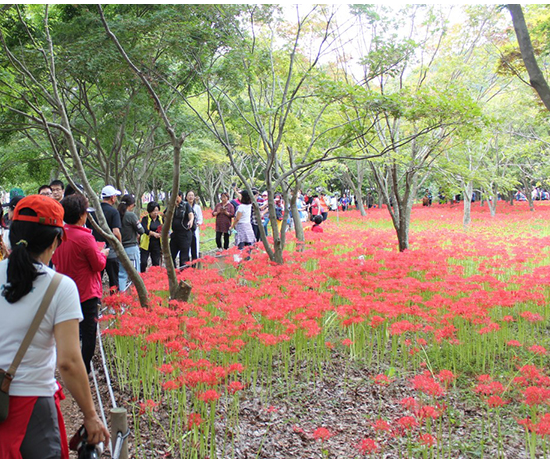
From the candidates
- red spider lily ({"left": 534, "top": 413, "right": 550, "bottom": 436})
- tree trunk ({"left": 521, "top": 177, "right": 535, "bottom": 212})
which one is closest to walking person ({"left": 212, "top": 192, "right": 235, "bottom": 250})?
red spider lily ({"left": 534, "top": 413, "right": 550, "bottom": 436})

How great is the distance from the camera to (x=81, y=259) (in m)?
4.46

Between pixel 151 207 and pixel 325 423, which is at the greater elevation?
pixel 151 207

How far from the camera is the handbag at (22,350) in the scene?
6.15 ft

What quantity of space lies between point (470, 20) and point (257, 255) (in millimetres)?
8291

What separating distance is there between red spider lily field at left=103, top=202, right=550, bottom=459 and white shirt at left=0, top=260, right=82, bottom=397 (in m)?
1.45

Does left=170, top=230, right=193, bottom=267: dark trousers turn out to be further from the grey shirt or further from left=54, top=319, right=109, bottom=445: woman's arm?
left=54, top=319, right=109, bottom=445: woman's arm

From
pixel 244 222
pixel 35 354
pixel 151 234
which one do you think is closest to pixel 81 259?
pixel 35 354

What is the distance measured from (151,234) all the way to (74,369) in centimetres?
704

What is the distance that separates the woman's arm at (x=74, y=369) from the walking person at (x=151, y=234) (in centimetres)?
681

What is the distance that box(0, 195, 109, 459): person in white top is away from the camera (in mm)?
1938

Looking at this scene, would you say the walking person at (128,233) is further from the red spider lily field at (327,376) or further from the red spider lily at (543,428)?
the red spider lily at (543,428)

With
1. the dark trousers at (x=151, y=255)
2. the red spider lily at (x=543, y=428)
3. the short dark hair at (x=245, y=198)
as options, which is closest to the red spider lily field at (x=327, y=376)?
the red spider lily at (x=543, y=428)

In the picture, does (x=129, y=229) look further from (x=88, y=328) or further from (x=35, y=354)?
(x=35, y=354)

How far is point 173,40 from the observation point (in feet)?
25.1
